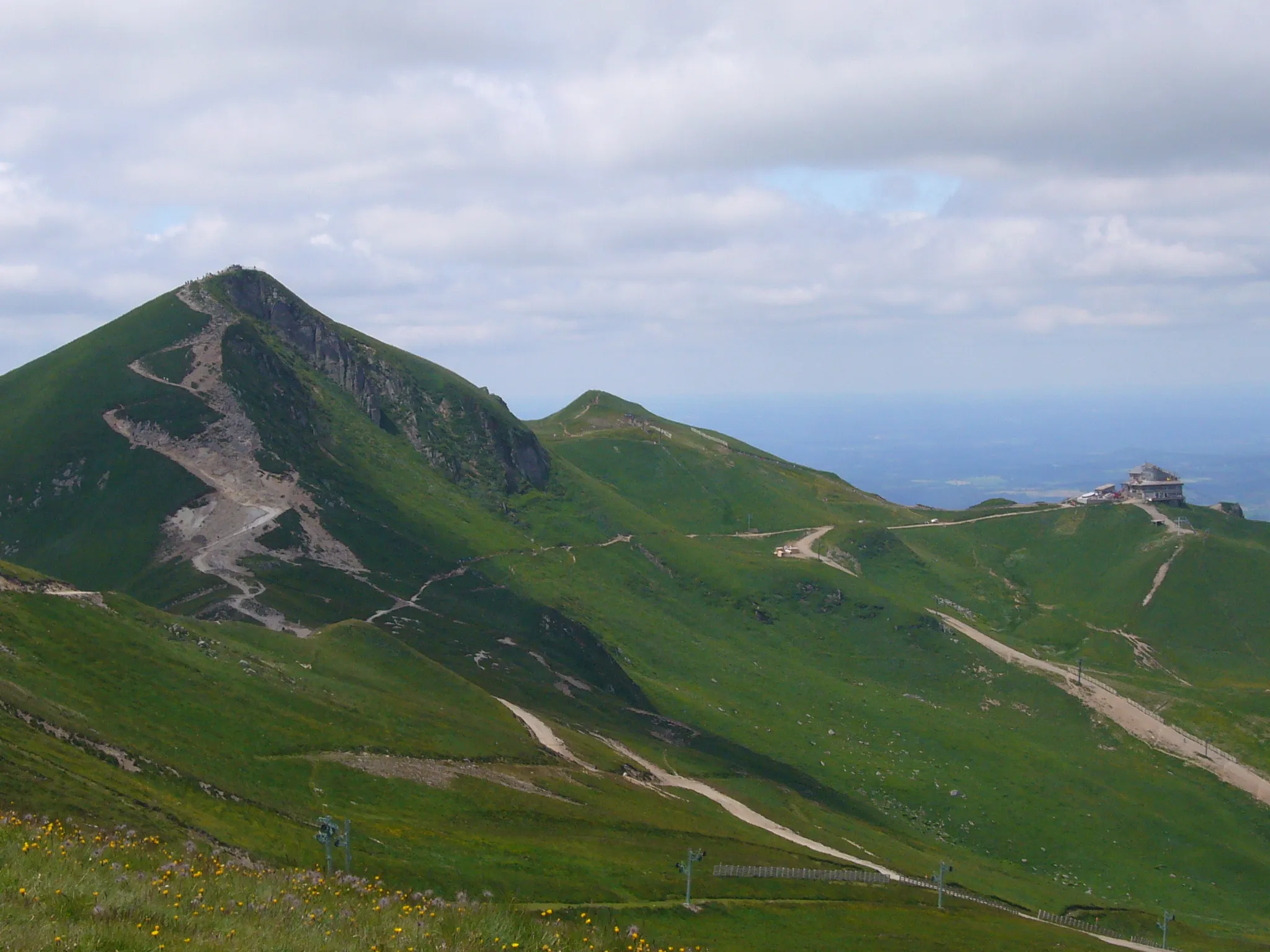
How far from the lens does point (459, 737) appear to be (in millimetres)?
93375

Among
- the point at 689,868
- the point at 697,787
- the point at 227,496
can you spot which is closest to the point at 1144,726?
the point at 697,787

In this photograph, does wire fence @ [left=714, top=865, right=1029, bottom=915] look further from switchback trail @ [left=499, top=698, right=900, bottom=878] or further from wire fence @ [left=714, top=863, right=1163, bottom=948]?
switchback trail @ [left=499, top=698, right=900, bottom=878]

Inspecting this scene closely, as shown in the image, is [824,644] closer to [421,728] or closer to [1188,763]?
[1188,763]

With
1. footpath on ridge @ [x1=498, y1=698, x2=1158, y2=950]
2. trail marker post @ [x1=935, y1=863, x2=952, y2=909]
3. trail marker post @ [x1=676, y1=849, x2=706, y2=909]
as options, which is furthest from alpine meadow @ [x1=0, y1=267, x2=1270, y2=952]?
trail marker post @ [x1=935, y1=863, x2=952, y2=909]

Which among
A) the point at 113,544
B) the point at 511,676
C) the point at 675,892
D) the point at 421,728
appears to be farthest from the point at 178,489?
the point at 675,892

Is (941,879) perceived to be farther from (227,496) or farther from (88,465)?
(88,465)

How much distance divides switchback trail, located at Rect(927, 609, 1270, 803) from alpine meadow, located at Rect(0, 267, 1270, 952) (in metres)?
0.83

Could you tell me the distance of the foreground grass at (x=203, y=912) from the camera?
75.8 feet

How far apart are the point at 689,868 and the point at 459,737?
105 feet

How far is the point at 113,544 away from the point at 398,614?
39274 millimetres

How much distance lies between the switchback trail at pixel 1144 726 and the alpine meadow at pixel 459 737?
2.72ft

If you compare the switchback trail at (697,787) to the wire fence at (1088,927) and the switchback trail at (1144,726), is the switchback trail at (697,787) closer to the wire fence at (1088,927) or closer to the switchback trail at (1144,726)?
the wire fence at (1088,927)

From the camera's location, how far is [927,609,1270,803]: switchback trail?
154250mm

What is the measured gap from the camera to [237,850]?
5134cm
